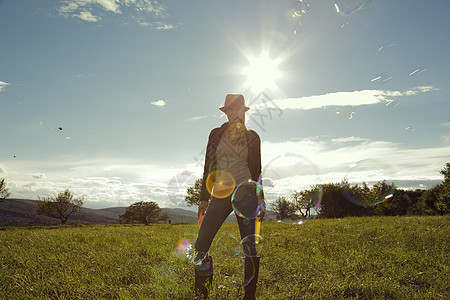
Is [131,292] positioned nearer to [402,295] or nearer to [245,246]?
[245,246]

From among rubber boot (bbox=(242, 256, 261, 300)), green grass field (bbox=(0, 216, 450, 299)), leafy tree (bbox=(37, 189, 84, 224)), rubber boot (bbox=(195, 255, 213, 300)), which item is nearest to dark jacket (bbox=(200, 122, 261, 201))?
rubber boot (bbox=(195, 255, 213, 300))

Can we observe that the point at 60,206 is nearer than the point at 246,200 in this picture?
No

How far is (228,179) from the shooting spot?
400cm

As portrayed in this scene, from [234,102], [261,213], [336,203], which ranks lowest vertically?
[336,203]

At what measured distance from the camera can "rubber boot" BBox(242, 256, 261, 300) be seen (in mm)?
3797

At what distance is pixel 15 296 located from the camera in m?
4.32

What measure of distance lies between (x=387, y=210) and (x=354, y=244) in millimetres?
37725

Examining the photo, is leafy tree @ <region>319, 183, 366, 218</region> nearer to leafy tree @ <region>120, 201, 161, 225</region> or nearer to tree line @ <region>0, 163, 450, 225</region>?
tree line @ <region>0, 163, 450, 225</region>

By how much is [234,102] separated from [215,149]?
0.77 meters

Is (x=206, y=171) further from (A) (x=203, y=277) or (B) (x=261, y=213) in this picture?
(A) (x=203, y=277)

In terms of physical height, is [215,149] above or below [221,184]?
above

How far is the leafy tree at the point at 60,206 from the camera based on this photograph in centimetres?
7906

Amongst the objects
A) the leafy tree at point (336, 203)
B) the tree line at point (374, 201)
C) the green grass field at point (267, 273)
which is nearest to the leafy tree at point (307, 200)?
the tree line at point (374, 201)

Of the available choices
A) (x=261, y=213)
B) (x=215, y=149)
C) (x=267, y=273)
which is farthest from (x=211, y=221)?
(x=267, y=273)
